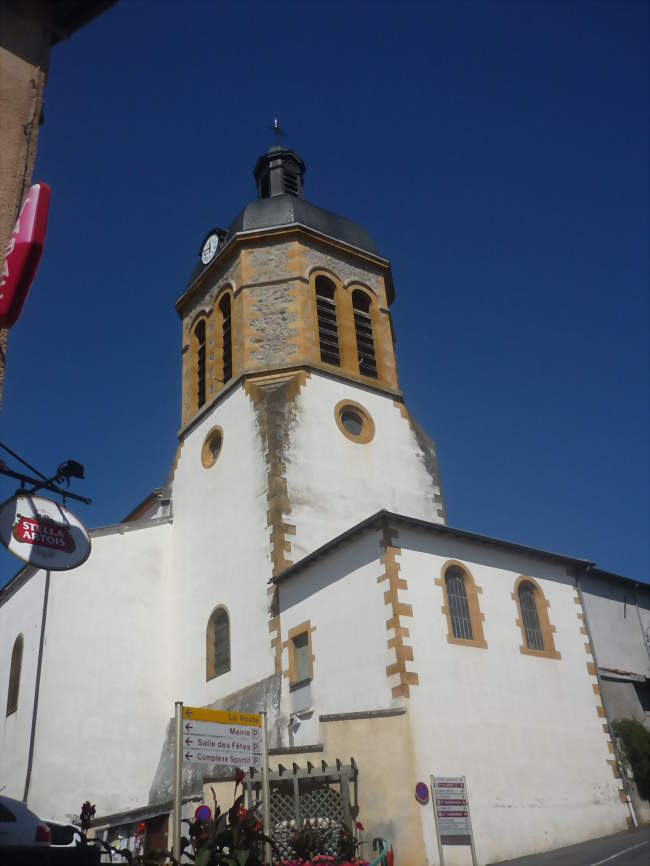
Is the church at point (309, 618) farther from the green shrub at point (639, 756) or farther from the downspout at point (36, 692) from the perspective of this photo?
the green shrub at point (639, 756)

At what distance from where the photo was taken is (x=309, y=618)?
15.2 meters

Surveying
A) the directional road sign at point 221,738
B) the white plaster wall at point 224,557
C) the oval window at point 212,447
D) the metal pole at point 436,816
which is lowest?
the metal pole at point 436,816

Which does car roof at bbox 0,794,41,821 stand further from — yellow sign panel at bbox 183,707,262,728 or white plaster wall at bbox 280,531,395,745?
white plaster wall at bbox 280,531,395,745

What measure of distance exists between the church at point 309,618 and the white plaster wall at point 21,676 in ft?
0.30

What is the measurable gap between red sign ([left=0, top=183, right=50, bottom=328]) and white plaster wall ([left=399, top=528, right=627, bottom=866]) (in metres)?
8.76

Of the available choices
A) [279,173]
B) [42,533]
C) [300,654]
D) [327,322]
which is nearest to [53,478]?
[42,533]

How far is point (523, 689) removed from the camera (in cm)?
1445

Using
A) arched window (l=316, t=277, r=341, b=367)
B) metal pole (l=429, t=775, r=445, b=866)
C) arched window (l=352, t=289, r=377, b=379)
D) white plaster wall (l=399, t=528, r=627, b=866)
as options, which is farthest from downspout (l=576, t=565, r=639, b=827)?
arched window (l=316, t=277, r=341, b=367)

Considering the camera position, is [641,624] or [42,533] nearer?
[42,533]


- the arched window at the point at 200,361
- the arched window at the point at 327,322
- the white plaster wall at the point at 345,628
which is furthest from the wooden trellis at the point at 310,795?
the arched window at the point at 200,361

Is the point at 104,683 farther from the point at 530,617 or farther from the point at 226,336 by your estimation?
the point at 226,336

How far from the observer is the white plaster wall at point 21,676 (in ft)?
56.7

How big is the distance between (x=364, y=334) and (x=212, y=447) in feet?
16.9

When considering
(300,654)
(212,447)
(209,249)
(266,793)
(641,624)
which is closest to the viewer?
(266,793)
